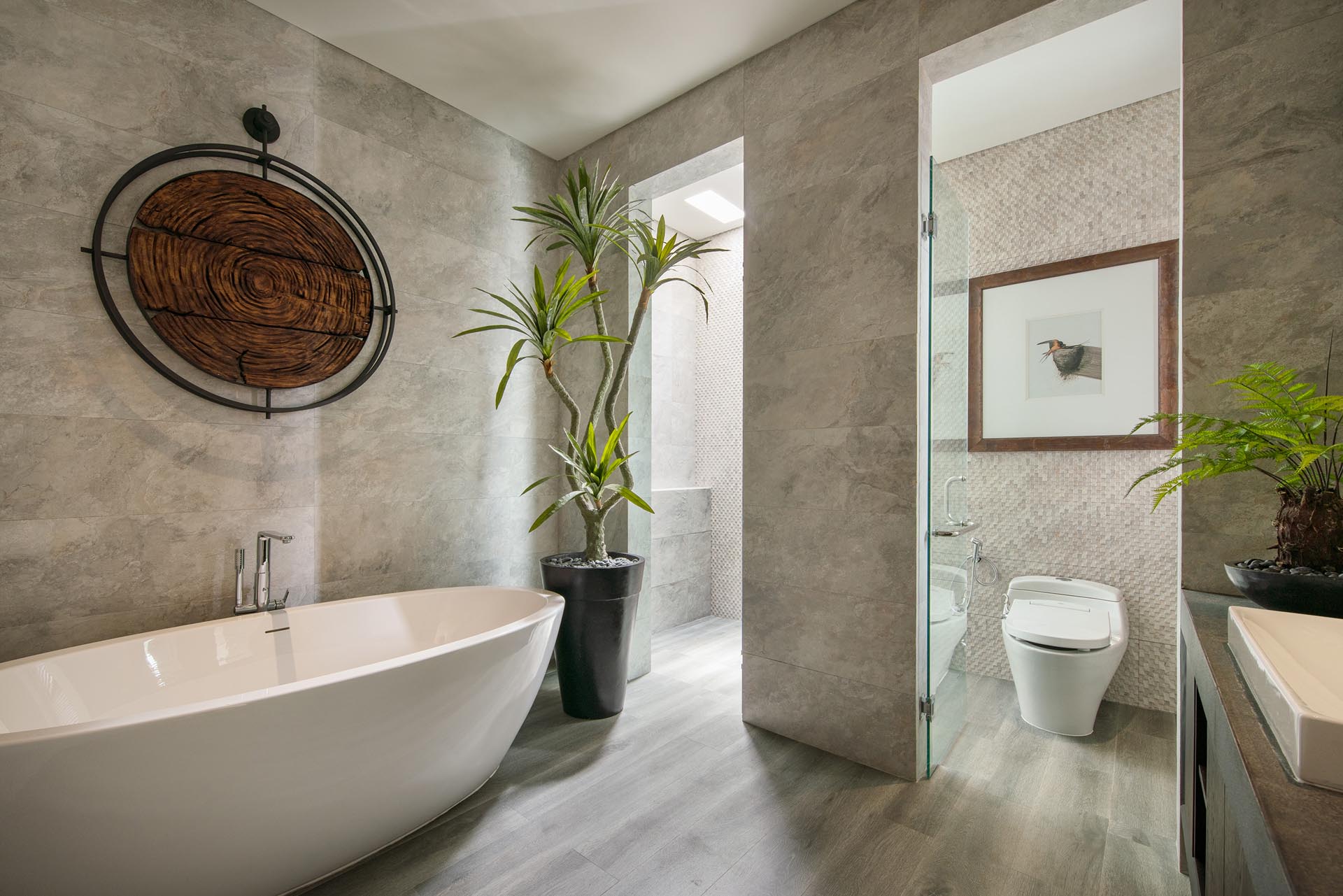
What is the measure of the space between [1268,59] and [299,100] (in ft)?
9.95

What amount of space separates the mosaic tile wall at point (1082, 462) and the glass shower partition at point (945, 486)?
2.04 ft

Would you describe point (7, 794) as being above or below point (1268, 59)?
below

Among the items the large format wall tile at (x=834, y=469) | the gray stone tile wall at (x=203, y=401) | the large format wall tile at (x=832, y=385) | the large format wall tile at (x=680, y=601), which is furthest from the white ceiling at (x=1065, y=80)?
the large format wall tile at (x=680, y=601)

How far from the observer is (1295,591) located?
1071 mm

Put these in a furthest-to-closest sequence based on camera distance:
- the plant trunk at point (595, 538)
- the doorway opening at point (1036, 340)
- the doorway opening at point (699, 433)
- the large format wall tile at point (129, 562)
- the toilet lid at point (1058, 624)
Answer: the doorway opening at point (699, 433)
the plant trunk at point (595, 538)
the toilet lid at point (1058, 624)
the doorway opening at point (1036, 340)
the large format wall tile at point (129, 562)

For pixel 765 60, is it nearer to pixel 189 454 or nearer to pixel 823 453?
pixel 823 453

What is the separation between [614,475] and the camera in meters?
2.90

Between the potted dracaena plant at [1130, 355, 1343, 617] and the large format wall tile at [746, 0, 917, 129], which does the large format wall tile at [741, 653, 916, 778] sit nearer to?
the potted dracaena plant at [1130, 355, 1343, 617]

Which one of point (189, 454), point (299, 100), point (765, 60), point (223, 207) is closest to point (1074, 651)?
point (765, 60)

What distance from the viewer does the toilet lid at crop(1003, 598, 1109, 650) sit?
2.21m

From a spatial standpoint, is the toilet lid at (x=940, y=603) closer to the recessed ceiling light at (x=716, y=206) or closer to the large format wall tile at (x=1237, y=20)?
the large format wall tile at (x=1237, y=20)

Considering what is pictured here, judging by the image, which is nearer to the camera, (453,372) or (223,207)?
(223,207)

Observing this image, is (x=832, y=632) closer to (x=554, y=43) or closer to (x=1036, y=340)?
(x=1036, y=340)

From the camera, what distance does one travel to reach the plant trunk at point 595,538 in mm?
2484
